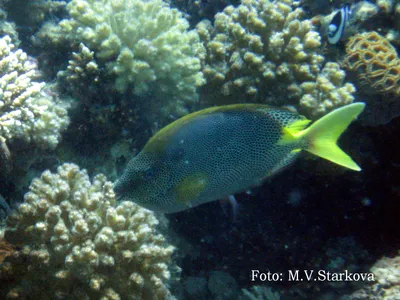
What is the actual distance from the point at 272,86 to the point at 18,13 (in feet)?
12.8

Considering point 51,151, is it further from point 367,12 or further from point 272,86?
point 367,12

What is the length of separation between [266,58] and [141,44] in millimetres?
1530

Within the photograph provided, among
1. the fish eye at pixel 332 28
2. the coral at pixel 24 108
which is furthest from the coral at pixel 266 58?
the coral at pixel 24 108

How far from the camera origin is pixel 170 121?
383cm

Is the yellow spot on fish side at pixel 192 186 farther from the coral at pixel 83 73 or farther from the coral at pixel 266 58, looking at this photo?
the coral at pixel 83 73

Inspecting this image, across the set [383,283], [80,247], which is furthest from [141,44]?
[383,283]

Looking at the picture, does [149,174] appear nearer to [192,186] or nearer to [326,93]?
[192,186]

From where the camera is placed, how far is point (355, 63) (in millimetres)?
3779

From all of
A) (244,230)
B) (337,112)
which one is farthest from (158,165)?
(244,230)

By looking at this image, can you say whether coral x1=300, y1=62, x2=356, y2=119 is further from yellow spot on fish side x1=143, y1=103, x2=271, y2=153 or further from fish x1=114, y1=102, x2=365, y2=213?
yellow spot on fish side x1=143, y1=103, x2=271, y2=153

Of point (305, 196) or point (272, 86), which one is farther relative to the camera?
point (305, 196)

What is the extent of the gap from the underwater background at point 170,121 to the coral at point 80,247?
1cm

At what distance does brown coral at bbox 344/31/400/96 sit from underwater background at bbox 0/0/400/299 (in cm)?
2

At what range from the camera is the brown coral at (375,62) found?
3.64m
